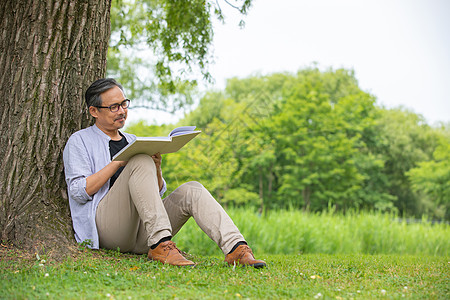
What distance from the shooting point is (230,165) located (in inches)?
491

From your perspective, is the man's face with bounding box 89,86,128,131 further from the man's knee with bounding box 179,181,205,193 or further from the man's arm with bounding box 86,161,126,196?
the man's knee with bounding box 179,181,205,193

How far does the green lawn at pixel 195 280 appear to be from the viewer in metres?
2.34

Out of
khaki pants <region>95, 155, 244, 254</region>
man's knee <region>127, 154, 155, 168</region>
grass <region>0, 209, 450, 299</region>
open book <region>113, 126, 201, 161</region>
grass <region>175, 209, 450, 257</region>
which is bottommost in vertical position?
grass <region>175, 209, 450, 257</region>

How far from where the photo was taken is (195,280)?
2627 mm

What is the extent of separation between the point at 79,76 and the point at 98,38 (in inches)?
15.5

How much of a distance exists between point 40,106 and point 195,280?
1.82 meters

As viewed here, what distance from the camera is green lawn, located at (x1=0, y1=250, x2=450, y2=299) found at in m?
2.34

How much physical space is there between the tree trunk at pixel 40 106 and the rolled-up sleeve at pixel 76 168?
0.24m

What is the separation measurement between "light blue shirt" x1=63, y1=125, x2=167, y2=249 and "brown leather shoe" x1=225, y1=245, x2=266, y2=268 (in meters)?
0.98

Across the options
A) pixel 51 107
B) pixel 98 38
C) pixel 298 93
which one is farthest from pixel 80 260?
pixel 298 93

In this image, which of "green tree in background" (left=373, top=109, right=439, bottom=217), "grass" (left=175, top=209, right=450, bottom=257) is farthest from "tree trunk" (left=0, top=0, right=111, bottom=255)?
"green tree in background" (left=373, top=109, right=439, bottom=217)

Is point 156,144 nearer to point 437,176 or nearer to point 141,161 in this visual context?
point 141,161

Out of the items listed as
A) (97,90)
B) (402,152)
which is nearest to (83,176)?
(97,90)

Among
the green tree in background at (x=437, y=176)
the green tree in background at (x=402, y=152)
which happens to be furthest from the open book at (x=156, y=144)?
the green tree in background at (x=402, y=152)
